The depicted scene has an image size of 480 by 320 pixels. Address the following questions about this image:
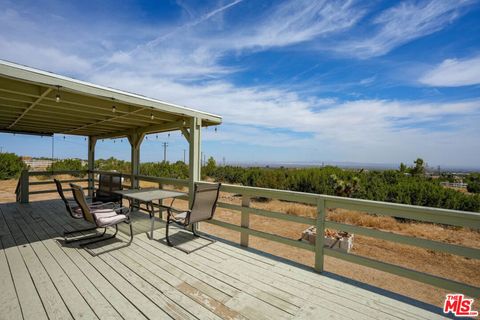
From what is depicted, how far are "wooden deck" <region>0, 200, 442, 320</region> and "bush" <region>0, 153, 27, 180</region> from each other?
1576cm

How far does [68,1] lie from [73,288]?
5372mm

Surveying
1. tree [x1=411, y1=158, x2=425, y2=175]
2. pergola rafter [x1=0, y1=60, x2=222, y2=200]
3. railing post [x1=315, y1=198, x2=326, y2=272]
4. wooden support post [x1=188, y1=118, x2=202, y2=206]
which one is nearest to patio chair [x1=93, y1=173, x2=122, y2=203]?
pergola rafter [x1=0, y1=60, x2=222, y2=200]

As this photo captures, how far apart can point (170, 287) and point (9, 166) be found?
1892 centimetres

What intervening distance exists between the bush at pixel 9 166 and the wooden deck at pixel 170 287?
15763 millimetres

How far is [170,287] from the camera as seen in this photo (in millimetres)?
2268

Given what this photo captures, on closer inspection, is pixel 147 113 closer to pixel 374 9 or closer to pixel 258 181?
pixel 374 9

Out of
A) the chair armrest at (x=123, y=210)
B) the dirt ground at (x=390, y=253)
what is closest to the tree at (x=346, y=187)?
the dirt ground at (x=390, y=253)

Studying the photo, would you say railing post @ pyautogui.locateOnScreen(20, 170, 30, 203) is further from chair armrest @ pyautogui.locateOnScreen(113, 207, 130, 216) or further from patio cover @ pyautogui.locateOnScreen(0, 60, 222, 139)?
chair armrest @ pyautogui.locateOnScreen(113, 207, 130, 216)

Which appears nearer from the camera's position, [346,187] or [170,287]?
[170,287]

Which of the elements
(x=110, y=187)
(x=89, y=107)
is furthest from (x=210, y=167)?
(x=89, y=107)

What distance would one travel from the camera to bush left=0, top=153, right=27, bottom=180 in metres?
14.1

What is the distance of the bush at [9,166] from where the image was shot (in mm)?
14140

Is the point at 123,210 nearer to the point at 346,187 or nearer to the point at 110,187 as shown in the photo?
the point at 110,187

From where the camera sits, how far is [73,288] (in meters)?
2.20
